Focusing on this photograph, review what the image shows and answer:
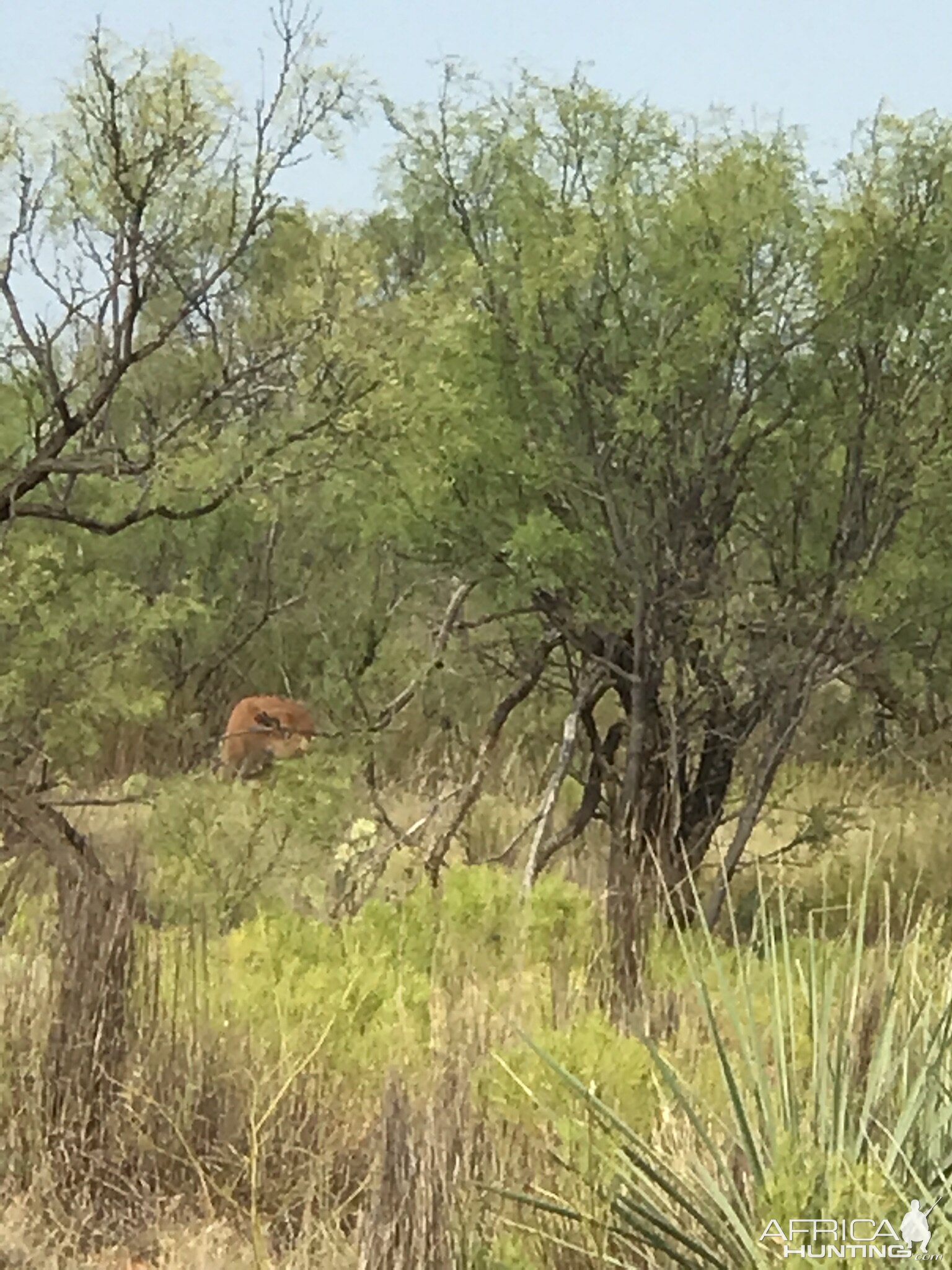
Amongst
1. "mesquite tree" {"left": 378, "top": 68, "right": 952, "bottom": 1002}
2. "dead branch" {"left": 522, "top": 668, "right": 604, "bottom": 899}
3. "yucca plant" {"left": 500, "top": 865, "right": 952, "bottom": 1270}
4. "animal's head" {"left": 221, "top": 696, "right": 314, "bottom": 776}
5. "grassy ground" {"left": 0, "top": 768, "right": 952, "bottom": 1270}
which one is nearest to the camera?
"yucca plant" {"left": 500, "top": 865, "right": 952, "bottom": 1270}

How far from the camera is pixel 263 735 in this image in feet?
24.2

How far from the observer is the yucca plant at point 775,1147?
1.96 metres

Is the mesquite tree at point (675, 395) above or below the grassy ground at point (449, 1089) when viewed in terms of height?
above

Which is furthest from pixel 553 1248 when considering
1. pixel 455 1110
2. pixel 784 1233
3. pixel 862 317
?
pixel 862 317

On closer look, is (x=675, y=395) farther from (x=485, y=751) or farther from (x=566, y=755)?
(x=485, y=751)

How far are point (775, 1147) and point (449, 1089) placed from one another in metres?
0.76

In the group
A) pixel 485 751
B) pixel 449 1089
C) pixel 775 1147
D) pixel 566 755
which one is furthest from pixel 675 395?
pixel 775 1147

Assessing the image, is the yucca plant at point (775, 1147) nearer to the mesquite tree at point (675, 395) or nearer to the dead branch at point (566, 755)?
the mesquite tree at point (675, 395)

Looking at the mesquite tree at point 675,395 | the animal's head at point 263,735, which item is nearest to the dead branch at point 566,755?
the mesquite tree at point 675,395

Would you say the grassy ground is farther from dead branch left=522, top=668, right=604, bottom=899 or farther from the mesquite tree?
the mesquite tree

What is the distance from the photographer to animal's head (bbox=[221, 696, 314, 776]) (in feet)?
22.6

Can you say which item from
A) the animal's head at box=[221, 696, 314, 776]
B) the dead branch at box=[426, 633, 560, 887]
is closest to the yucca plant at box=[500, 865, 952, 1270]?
the dead branch at box=[426, 633, 560, 887]

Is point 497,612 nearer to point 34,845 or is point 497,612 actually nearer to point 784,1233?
point 34,845

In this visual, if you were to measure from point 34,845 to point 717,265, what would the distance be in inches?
120
